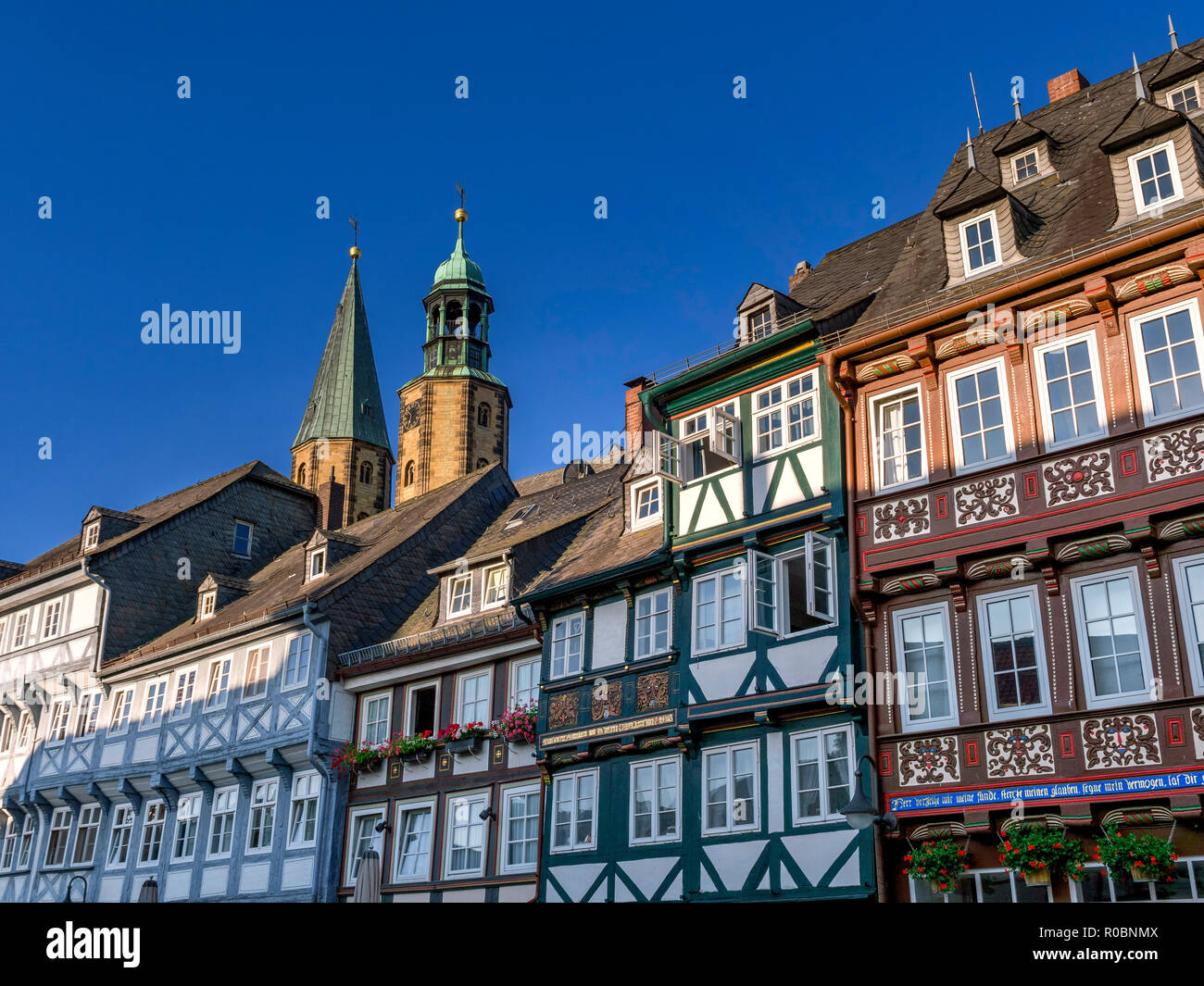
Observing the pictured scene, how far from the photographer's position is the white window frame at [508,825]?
77.9 feet

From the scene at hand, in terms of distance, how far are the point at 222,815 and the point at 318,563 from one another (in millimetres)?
7025

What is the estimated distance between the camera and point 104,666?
36.2 meters

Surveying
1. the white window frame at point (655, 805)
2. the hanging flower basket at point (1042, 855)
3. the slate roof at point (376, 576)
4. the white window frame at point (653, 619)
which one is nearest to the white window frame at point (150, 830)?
the slate roof at point (376, 576)

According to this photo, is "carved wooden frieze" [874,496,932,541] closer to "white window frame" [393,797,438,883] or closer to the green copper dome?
"white window frame" [393,797,438,883]

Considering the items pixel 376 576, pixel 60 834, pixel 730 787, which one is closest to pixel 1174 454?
pixel 730 787

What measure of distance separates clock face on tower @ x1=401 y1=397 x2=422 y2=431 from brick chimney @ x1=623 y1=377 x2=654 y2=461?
47.4 m

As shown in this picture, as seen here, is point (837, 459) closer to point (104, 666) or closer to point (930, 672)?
point (930, 672)

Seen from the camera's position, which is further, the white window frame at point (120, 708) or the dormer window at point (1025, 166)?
the white window frame at point (120, 708)

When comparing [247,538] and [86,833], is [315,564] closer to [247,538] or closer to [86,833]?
[247,538]

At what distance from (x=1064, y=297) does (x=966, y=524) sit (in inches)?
130

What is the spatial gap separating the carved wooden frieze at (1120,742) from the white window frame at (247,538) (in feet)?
102

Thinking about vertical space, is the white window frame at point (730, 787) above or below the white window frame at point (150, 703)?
below

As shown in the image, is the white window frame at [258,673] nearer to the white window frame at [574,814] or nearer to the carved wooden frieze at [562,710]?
the carved wooden frieze at [562,710]
